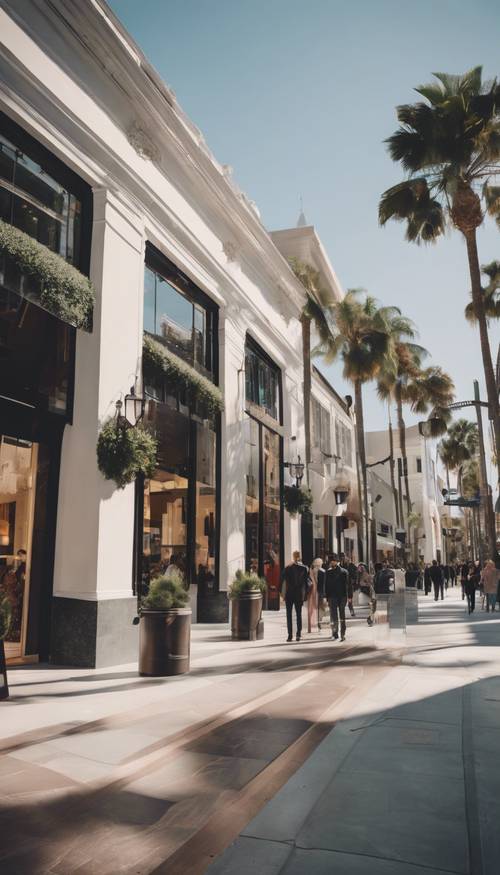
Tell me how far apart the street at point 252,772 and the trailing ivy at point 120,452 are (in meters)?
3.13

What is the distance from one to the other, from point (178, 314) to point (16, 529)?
697cm

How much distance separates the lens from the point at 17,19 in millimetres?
9344

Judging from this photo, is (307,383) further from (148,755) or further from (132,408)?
(148,755)

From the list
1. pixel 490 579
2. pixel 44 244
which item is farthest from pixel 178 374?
pixel 490 579

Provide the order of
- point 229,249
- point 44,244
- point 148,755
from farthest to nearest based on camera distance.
A: point 229,249 → point 44,244 → point 148,755

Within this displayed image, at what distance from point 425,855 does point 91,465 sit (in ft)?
26.3

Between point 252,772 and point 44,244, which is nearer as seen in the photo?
point 252,772

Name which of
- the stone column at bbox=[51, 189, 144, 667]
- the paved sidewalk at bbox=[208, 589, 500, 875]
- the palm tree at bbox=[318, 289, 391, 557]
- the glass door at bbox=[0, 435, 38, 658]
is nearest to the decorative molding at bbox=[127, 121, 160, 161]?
the stone column at bbox=[51, 189, 144, 667]

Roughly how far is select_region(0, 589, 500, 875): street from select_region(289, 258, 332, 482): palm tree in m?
15.3

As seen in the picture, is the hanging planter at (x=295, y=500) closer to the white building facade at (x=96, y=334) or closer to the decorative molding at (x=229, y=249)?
the white building facade at (x=96, y=334)

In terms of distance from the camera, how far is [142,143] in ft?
41.7

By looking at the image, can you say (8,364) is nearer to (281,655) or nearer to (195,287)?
(281,655)

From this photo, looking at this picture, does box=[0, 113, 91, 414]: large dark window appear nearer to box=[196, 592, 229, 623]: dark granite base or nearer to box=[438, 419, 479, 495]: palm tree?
box=[196, 592, 229, 623]: dark granite base

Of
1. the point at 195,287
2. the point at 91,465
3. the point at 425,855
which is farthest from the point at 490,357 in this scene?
the point at 425,855
